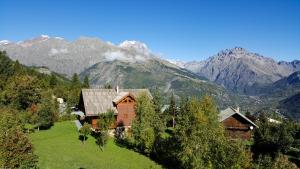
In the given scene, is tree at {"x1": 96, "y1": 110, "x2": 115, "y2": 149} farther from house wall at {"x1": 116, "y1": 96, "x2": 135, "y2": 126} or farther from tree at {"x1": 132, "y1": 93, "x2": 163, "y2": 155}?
house wall at {"x1": 116, "y1": 96, "x2": 135, "y2": 126}

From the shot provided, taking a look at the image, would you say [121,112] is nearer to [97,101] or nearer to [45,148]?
[97,101]

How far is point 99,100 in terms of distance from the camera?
7800 centimetres

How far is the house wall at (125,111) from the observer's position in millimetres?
78438

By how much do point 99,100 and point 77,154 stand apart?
86.1 feet

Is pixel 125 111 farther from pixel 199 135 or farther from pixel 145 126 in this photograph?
pixel 199 135

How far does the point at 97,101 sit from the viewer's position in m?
77.6

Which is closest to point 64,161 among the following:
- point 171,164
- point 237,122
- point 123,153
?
point 123,153

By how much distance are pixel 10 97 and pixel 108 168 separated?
46.5 m

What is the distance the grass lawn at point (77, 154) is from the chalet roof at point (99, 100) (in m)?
8.05

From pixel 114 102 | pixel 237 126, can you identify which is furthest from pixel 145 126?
pixel 237 126

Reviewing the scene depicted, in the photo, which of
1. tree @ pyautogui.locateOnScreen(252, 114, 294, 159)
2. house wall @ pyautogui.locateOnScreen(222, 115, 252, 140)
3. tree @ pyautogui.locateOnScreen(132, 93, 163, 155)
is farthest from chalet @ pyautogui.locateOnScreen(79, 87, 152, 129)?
tree @ pyautogui.locateOnScreen(252, 114, 294, 159)

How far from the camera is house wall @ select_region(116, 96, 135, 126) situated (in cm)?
7844

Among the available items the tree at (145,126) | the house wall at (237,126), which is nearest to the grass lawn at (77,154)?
the tree at (145,126)

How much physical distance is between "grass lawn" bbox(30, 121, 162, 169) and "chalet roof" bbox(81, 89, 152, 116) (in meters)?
8.05
